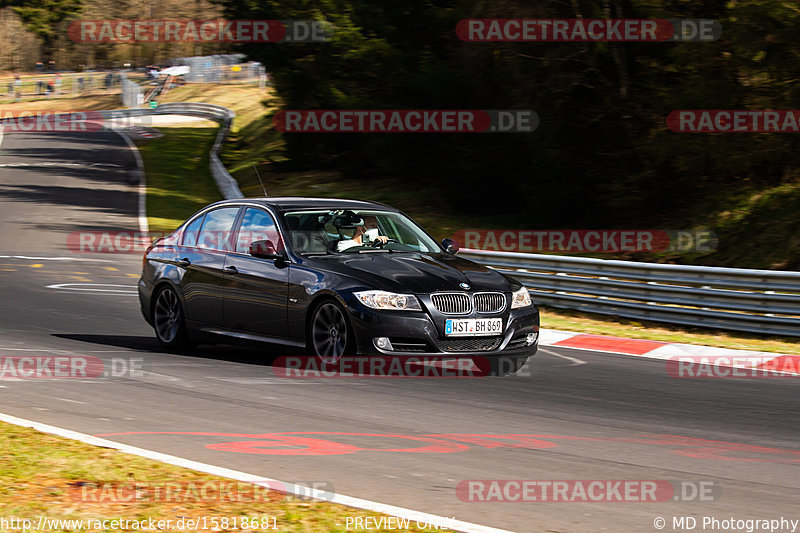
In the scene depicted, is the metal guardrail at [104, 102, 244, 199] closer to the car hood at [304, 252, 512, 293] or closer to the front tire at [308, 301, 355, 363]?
the car hood at [304, 252, 512, 293]

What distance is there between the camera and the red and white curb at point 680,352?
443 inches

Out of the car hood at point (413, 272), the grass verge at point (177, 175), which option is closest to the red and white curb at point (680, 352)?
the car hood at point (413, 272)

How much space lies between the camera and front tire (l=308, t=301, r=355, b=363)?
930cm

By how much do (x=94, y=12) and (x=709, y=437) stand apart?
110 metres

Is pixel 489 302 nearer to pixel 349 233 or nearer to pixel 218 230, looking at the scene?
pixel 349 233

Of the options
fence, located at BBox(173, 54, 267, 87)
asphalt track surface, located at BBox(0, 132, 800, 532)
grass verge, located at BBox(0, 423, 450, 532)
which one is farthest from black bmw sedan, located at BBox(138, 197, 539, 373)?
fence, located at BBox(173, 54, 267, 87)

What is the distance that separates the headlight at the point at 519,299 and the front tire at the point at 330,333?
152 centimetres

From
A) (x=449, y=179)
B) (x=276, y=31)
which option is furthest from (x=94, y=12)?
(x=449, y=179)

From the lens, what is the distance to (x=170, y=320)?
1135 cm

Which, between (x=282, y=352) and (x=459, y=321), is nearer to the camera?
(x=459, y=321)

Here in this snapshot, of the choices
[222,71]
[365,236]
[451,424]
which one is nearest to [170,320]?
[365,236]

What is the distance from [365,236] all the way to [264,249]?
Answer: 1.01 m

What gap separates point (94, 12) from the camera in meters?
109

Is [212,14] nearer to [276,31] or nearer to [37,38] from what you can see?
[37,38]
